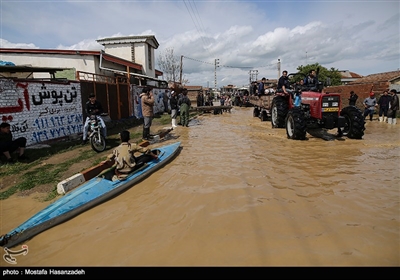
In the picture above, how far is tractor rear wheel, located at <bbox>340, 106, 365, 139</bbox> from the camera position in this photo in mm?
8320

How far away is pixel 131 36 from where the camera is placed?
22734 mm

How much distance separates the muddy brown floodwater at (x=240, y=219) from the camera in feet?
9.39

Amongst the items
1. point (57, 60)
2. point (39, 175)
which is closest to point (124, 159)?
point (39, 175)

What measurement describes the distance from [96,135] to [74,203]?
410 cm

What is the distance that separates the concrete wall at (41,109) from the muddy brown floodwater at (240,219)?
3722mm

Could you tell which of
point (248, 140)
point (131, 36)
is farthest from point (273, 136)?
point (131, 36)

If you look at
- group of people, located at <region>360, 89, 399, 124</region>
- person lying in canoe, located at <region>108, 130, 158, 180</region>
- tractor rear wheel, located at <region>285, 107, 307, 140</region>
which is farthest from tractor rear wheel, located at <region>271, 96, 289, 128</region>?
person lying in canoe, located at <region>108, 130, 158, 180</region>

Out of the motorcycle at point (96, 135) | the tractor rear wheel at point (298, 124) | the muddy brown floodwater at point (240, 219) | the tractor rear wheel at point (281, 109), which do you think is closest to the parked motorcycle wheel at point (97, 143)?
the motorcycle at point (96, 135)

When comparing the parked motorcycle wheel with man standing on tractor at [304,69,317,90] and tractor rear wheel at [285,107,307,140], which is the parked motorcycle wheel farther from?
man standing on tractor at [304,69,317,90]

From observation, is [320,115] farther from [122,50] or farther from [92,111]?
[122,50]

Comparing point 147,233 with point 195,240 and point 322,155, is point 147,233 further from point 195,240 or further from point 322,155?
point 322,155

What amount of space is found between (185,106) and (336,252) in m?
10.4

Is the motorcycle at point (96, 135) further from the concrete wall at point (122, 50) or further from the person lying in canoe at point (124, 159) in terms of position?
the concrete wall at point (122, 50)

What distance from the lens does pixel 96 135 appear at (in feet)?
25.2
